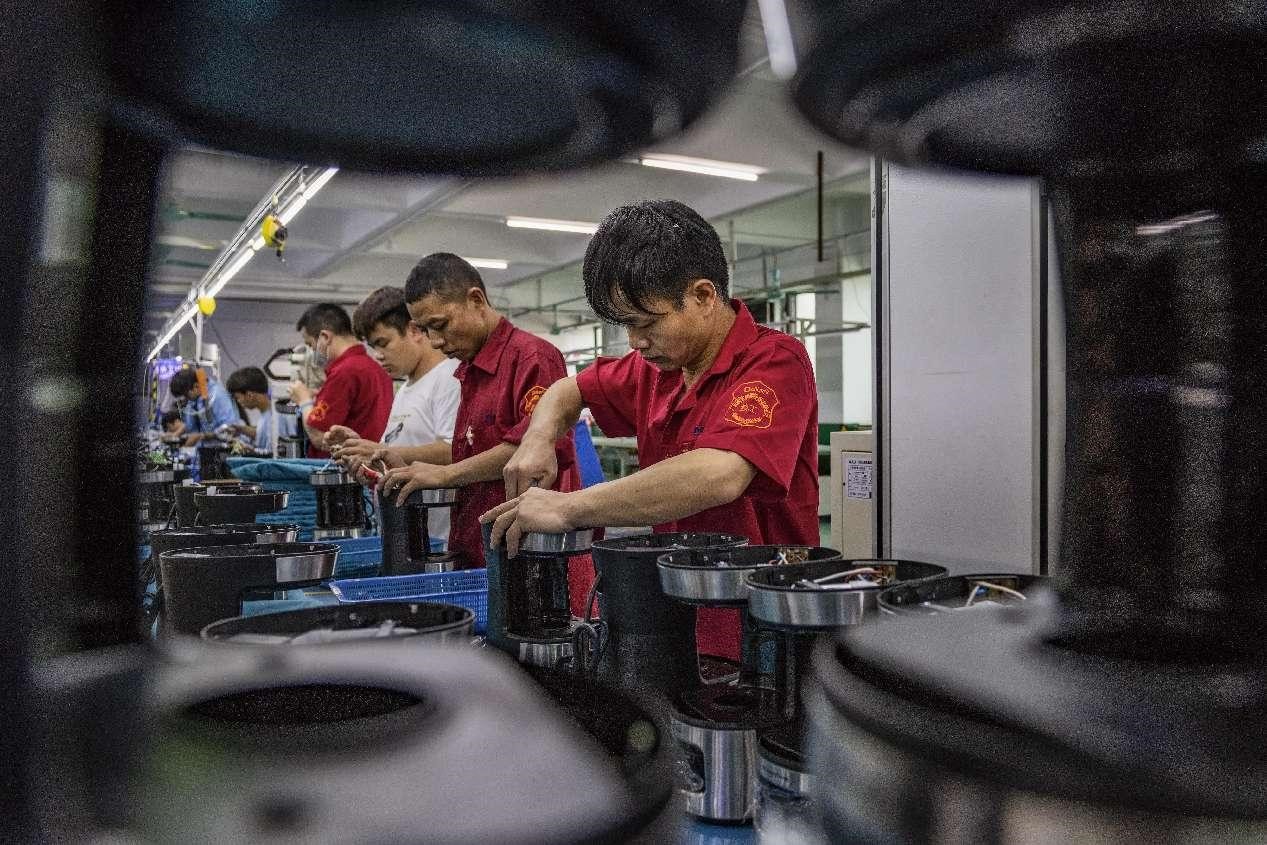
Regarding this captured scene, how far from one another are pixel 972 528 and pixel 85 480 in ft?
6.06

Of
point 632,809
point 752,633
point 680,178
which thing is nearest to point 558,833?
point 632,809

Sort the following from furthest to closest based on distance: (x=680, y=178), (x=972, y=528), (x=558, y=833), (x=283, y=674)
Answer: (x=680, y=178) → (x=972, y=528) → (x=283, y=674) → (x=558, y=833)

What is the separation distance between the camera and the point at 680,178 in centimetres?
734

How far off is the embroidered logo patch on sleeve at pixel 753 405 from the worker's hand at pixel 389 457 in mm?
1332

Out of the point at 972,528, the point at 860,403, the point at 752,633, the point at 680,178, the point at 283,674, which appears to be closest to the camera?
the point at 283,674

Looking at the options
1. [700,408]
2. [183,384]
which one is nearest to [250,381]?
[183,384]

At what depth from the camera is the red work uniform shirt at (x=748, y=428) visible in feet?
4.43

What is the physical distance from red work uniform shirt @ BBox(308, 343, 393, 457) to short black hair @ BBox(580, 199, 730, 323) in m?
2.45

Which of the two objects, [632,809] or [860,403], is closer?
[632,809]

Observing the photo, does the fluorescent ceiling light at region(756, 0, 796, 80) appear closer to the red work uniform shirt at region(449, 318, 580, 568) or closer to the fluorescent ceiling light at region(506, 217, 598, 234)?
the red work uniform shirt at region(449, 318, 580, 568)

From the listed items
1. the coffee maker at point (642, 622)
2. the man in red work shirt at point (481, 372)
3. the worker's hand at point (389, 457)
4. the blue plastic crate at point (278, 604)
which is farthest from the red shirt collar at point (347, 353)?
the coffee maker at point (642, 622)

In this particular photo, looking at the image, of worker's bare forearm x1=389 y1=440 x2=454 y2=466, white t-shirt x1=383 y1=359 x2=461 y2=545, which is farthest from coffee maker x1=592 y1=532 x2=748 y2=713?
white t-shirt x1=383 y1=359 x2=461 y2=545

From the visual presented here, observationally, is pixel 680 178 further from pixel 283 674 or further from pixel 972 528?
pixel 283 674

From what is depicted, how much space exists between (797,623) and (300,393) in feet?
16.8
